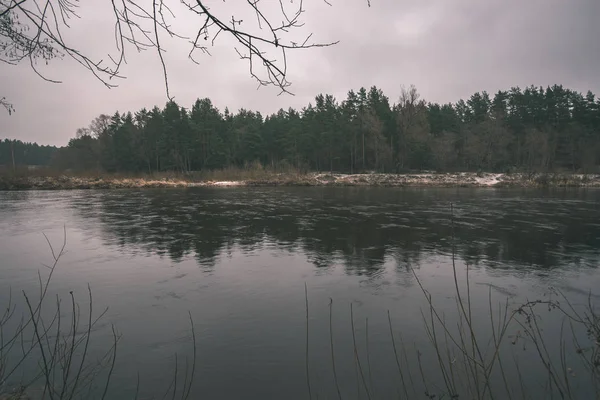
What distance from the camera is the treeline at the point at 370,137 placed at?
197 feet

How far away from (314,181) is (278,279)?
39.9m

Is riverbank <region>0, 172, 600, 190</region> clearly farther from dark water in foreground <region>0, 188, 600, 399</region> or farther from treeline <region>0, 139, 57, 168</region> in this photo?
treeline <region>0, 139, 57, 168</region>

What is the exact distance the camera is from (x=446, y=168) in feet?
207

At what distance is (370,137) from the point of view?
63.2m

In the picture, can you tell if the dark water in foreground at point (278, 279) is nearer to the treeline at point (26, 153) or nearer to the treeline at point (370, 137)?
the treeline at point (370, 137)

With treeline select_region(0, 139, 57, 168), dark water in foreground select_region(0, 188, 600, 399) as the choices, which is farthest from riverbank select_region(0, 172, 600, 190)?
treeline select_region(0, 139, 57, 168)

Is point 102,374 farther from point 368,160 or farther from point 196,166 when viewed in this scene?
point 196,166

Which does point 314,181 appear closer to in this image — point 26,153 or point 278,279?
point 278,279

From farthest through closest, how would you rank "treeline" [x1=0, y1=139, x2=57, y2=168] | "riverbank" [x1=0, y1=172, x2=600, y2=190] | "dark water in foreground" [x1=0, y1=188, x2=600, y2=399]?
1. "treeline" [x1=0, y1=139, x2=57, y2=168]
2. "riverbank" [x1=0, y1=172, x2=600, y2=190]
3. "dark water in foreground" [x1=0, y1=188, x2=600, y2=399]

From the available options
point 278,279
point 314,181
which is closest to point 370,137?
point 314,181

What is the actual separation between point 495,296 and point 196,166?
69.5 meters

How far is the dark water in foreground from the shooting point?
472 cm

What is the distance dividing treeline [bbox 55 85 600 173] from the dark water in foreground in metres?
43.7

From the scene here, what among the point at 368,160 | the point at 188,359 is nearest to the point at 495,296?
the point at 188,359
